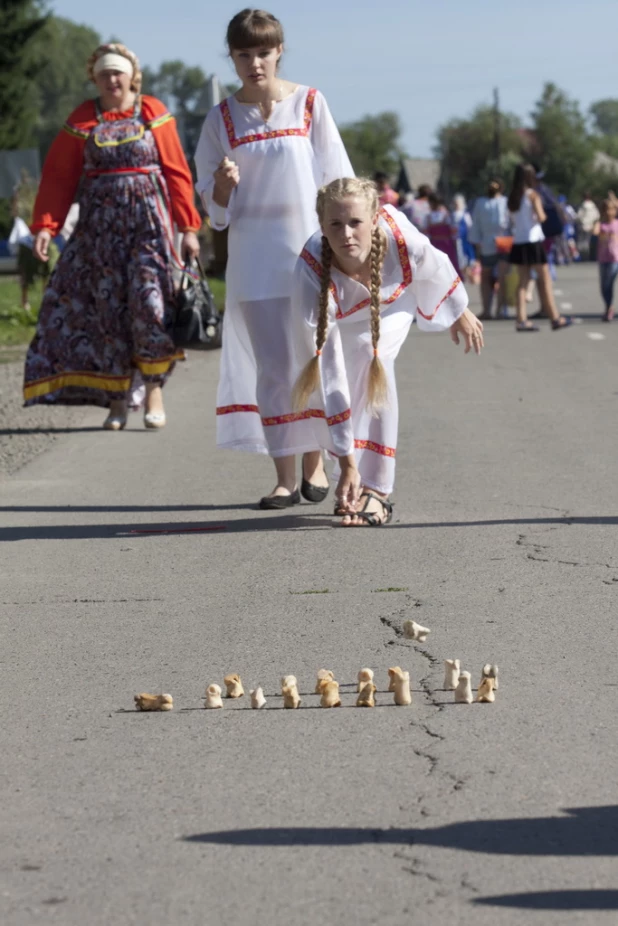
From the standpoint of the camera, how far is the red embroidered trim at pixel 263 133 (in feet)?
23.9

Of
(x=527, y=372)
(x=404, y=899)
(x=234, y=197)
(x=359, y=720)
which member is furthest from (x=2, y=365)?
(x=404, y=899)

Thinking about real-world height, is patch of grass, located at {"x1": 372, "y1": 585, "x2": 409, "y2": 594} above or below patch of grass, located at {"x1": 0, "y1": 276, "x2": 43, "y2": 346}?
above

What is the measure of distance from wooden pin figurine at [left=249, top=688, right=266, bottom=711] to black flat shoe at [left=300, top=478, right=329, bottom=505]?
3307 millimetres

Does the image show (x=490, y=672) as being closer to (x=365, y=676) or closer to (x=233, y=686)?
(x=365, y=676)

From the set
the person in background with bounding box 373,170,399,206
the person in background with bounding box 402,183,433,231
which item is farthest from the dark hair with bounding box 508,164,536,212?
the person in background with bounding box 402,183,433,231

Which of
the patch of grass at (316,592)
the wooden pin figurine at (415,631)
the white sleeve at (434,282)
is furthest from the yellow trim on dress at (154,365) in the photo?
the wooden pin figurine at (415,631)

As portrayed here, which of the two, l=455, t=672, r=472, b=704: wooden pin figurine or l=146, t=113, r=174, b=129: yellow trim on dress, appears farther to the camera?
l=146, t=113, r=174, b=129: yellow trim on dress

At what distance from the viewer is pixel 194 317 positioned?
31.9ft

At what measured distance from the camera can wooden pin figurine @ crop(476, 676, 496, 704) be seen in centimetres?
430

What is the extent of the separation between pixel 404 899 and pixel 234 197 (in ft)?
15.8

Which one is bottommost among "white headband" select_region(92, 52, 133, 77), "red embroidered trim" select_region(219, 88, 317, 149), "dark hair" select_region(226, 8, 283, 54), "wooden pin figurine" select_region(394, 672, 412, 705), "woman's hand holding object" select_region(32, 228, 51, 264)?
"wooden pin figurine" select_region(394, 672, 412, 705)

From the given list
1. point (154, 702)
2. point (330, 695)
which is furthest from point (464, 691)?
point (154, 702)

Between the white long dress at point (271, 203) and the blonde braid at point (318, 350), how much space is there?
0.48 meters

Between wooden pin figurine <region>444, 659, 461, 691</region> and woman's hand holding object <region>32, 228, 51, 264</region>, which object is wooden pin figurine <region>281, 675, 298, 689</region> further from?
woman's hand holding object <region>32, 228, 51, 264</region>
